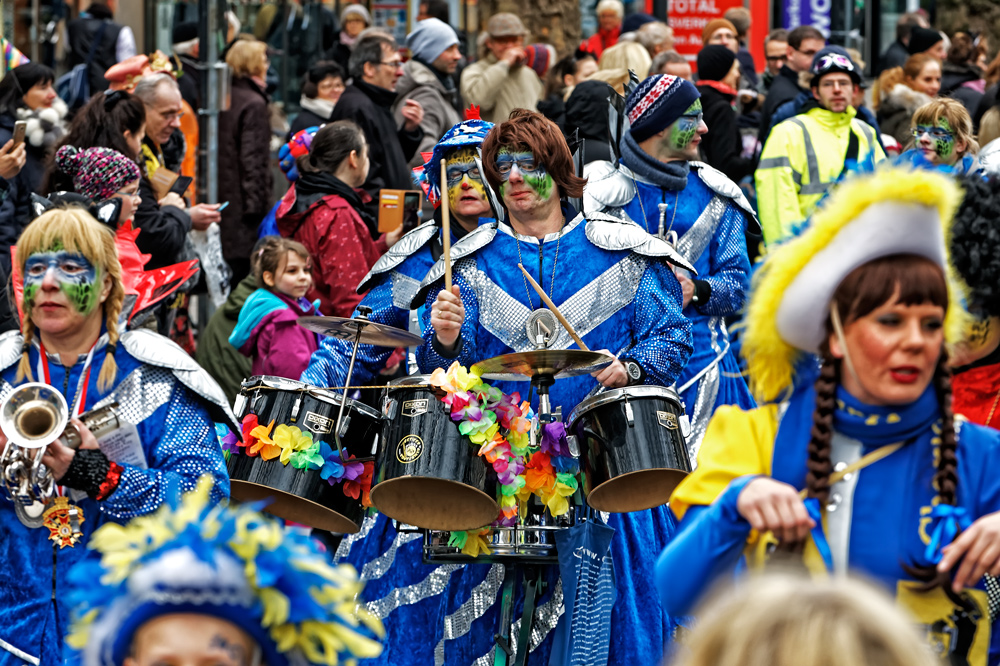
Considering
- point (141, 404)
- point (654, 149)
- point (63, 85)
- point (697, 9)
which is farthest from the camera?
point (697, 9)

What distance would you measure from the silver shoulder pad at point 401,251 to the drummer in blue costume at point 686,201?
33.8 inches

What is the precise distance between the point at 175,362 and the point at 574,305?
5.02ft

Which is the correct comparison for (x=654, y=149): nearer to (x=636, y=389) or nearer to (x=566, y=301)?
(x=566, y=301)

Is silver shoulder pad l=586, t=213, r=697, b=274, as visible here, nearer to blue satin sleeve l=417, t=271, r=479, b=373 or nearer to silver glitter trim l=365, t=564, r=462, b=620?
blue satin sleeve l=417, t=271, r=479, b=373

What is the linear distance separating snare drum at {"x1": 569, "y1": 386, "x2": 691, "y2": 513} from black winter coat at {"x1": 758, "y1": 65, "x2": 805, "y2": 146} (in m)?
5.53

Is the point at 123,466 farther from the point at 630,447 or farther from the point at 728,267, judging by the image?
the point at 728,267

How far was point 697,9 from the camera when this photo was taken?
14648 millimetres

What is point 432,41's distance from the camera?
422 inches

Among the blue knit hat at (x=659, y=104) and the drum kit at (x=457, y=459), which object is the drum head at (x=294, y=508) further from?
the blue knit hat at (x=659, y=104)

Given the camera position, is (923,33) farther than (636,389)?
Yes

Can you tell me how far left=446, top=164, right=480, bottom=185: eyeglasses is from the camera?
6531 millimetres

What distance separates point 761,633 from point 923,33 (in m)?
10.9

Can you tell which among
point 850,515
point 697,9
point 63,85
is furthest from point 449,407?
point 697,9

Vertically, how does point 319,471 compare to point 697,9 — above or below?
below
